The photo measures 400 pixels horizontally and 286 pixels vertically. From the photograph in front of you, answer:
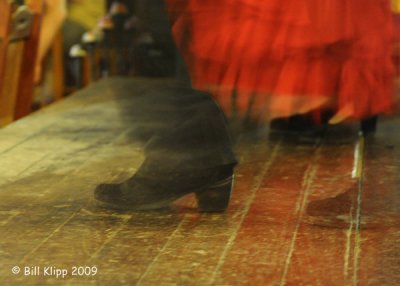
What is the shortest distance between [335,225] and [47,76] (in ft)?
7.00

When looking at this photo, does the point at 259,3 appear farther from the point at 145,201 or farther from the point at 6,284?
the point at 6,284

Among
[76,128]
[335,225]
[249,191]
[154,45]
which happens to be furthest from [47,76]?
[335,225]

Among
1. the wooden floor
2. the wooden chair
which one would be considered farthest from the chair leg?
the wooden chair

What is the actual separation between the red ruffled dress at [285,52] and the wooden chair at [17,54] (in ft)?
3.93

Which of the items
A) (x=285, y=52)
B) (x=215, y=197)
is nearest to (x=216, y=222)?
(x=215, y=197)

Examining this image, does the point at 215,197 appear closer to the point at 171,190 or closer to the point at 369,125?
the point at 171,190

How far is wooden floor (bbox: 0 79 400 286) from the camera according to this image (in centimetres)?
148

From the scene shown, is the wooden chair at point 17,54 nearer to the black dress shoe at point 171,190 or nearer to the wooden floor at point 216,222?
the wooden floor at point 216,222

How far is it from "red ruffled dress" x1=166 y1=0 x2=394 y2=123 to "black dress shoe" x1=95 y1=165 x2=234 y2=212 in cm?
15

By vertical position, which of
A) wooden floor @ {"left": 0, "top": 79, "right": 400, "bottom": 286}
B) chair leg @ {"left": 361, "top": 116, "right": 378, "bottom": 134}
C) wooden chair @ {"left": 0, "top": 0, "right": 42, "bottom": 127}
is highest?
wooden chair @ {"left": 0, "top": 0, "right": 42, "bottom": 127}

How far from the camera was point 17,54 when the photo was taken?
2.97m

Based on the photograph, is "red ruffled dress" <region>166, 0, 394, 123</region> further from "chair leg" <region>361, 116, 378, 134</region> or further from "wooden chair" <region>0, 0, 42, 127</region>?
"wooden chair" <region>0, 0, 42, 127</region>

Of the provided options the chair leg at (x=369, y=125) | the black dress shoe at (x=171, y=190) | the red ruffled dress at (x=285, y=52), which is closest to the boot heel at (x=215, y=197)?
the black dress shoe at (x=171, y=190)

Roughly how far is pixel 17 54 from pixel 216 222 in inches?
56.2
